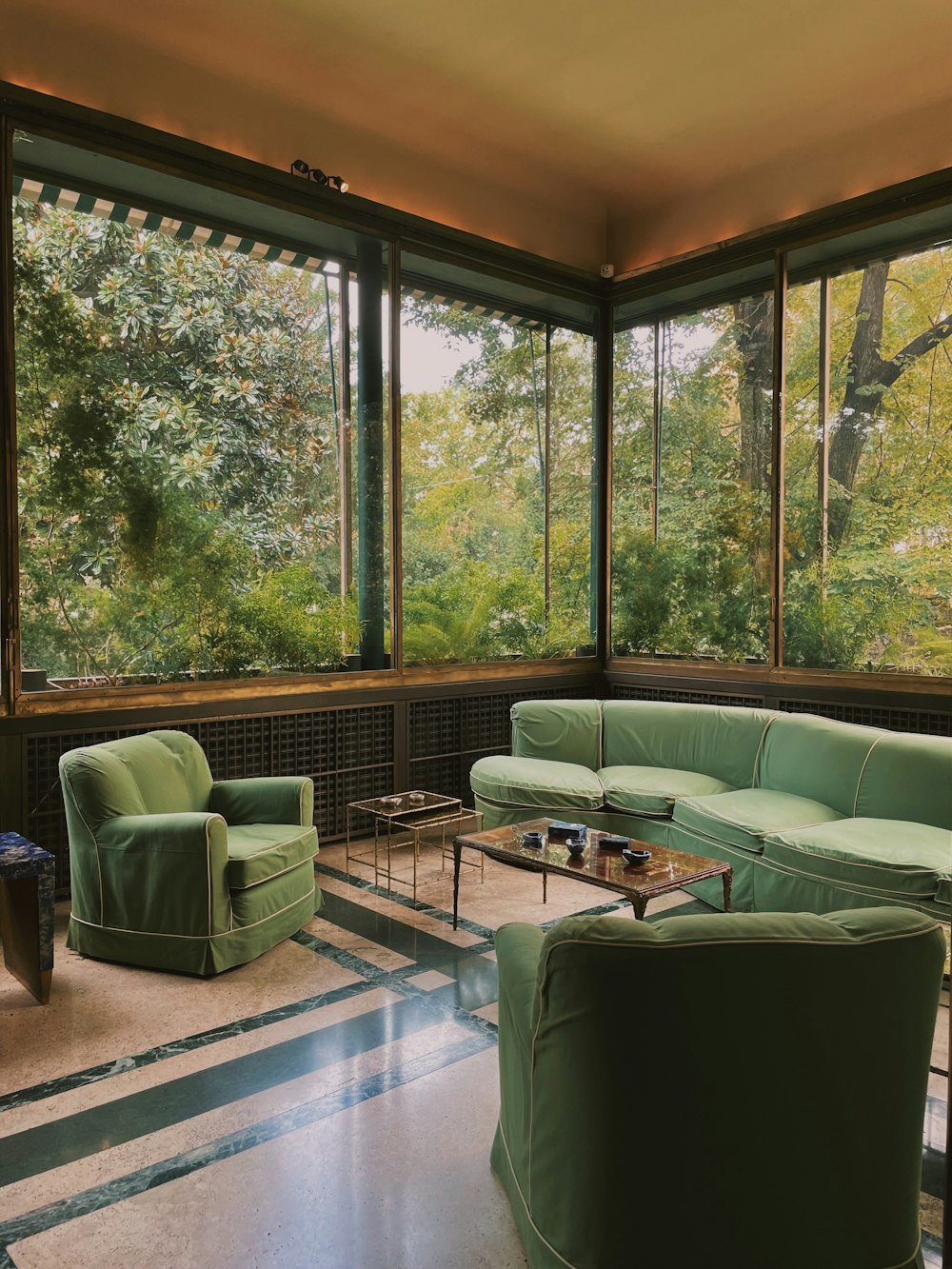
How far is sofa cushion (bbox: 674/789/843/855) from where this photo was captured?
12.6 ft

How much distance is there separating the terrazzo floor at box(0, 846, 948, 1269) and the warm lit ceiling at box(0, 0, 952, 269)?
386 centimetres

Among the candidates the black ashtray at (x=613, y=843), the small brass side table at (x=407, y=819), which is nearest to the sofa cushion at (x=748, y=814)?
the black ashtray at (x=613, y=843)

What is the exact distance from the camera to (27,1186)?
2084mm

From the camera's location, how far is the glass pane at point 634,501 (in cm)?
595

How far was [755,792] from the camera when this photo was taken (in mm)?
4379

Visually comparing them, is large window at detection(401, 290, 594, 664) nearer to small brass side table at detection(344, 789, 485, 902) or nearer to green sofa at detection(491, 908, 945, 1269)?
small brass side table at detection(344, 789, 485, 902)

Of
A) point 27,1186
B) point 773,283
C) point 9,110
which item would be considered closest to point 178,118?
point 9,110

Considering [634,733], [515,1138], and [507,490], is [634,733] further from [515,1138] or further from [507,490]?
[515,1138]

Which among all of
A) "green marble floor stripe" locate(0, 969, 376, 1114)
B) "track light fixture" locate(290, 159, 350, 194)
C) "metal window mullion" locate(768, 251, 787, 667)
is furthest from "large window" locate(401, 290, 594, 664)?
"green marble floor stripe" locate(0, 969, 376, 1114)

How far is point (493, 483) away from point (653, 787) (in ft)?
7.22

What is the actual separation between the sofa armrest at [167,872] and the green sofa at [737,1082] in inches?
78.3

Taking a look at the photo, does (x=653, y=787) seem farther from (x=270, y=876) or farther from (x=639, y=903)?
(x=270, y=876)

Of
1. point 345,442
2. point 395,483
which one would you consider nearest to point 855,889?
point 395,483

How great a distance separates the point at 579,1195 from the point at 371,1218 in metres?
0.69
